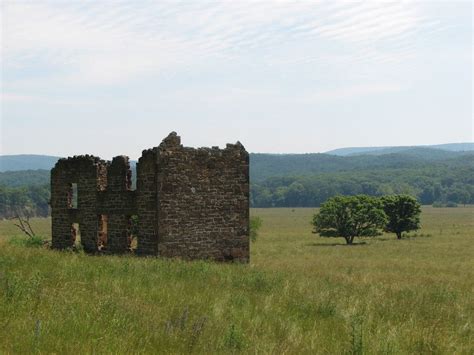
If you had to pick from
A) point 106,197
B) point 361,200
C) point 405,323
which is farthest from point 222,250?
point 361,200

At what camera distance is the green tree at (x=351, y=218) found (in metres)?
51.5

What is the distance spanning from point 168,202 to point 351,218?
34.3 meters

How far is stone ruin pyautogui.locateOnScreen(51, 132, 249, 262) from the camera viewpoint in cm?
1990

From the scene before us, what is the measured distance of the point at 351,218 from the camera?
170 ft

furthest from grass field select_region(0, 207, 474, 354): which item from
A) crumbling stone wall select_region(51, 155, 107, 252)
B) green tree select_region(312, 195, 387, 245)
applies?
green tree select_region(312, 195, 387, 245)

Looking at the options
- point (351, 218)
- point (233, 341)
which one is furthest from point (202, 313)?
point (351, 218)

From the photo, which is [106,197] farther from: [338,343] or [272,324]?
[338,343]

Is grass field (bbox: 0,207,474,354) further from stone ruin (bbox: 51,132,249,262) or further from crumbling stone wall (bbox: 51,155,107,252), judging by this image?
crumbling stone wall (bbox: 51,155,107,252)

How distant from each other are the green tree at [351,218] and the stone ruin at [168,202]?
104 feet

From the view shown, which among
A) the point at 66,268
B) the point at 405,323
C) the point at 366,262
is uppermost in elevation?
the point at 66,268

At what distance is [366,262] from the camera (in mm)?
34312

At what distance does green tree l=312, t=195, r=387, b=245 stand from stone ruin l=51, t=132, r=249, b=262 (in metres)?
31.6

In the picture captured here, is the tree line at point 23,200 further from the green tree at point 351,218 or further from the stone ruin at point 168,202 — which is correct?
the stone ruin at point 168,202

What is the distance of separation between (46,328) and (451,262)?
30.9m
